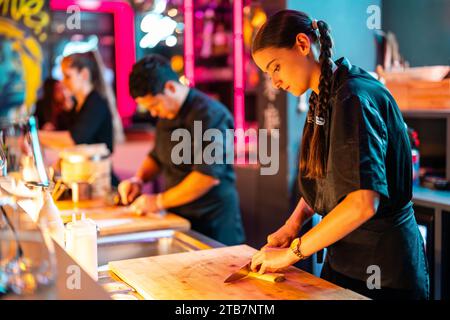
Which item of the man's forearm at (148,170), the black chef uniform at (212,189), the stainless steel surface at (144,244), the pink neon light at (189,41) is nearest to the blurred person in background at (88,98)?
the man's forearm at (148,170)

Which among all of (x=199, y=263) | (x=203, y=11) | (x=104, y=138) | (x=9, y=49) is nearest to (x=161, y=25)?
(x=203, y=11)

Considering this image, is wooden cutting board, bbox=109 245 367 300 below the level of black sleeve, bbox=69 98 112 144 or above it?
below

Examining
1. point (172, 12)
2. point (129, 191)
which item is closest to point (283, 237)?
point (129, 191)

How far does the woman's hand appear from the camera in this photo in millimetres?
2938

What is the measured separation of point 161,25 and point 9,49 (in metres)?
1.89

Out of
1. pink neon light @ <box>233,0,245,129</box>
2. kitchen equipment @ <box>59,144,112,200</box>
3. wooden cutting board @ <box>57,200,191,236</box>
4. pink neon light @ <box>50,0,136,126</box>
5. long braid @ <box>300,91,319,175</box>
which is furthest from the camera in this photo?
pink neon light @ <box>50,0,136,126</box>

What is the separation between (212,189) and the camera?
10.2 feet

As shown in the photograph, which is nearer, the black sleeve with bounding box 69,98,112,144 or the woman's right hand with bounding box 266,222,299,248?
the woman's right hand with bounding box 266,222,299,248

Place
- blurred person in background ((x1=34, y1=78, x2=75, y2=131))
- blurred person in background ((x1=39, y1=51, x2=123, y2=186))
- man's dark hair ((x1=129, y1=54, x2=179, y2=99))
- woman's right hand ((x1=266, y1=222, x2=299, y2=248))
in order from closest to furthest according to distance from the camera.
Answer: woman's right hand ((x1=266, y1=222, x2=299, y2=248)) → man's dark hair ((x1=129, y1=54, x2=179, y2=99)) → blurred person in background ((x1=39, y1=51, x2=123, y2=186)) → blurred person in background ((x1=34, y1=78, x2=75, y2=131))

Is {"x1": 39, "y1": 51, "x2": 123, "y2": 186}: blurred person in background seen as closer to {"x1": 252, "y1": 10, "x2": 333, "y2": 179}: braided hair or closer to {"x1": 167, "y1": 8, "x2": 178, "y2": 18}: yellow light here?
{"x1": 252, "y1": 10, "x2": 333, "y2": 179}: braided hair

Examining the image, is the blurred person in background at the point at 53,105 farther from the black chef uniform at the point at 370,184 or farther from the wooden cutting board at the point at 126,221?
the black chef uniform at the point at 370,184

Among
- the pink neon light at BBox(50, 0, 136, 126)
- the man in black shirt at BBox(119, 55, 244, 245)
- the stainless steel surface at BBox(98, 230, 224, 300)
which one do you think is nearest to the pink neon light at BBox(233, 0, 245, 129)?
the man in black shirt at BBox(119, 55, 244, 245)

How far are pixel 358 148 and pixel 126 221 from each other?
145 cm

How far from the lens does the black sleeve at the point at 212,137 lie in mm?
2943
